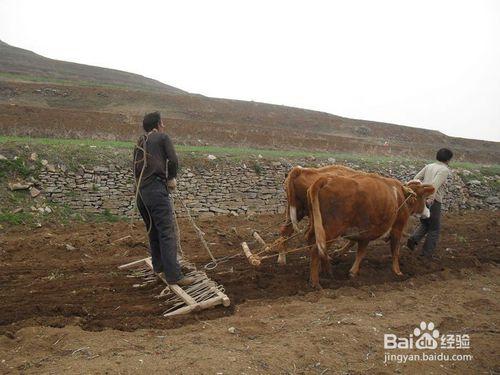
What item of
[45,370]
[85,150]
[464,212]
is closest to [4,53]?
[85,150]

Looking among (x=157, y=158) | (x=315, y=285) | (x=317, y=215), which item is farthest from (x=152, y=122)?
(x=315, y=285)

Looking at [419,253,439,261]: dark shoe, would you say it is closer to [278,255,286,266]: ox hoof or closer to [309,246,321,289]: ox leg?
[278,255,286,266]: ox hoof

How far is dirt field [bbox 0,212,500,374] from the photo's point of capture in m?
4.34

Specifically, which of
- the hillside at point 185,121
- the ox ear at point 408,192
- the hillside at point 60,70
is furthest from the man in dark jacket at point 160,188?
the hillside at point 60,70

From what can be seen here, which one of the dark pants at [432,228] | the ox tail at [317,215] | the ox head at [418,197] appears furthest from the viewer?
the dark pants at [432,228]

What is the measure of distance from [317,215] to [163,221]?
239cm

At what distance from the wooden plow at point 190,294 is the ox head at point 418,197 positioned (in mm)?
4127

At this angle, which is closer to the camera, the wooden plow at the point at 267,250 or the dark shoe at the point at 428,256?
the wooden plow at the point at 267,250

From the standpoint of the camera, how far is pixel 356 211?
694 centimetres

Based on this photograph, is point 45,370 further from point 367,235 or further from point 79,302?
point 367,235

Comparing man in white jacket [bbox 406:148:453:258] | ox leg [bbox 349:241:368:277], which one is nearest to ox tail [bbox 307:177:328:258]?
ox leg [bbox 349:241:368:277]

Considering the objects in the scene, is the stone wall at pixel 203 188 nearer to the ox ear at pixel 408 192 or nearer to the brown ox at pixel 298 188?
the brown ox at pixel 298 188

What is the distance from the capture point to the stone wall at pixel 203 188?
11.6 meters

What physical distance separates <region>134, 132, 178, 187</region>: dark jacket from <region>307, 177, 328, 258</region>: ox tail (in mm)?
2208
